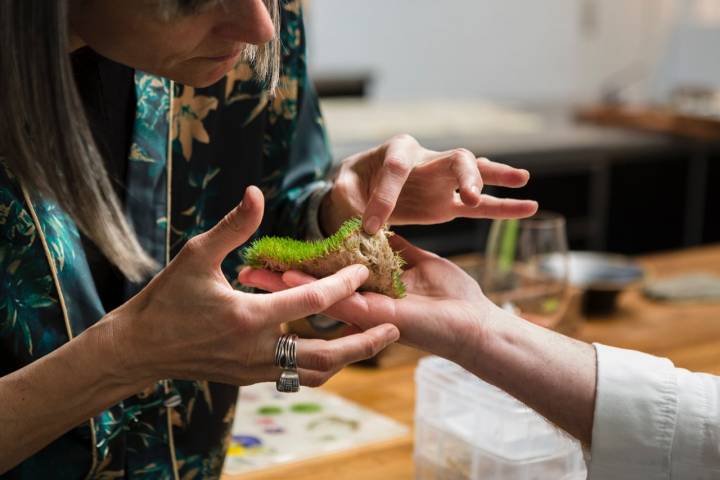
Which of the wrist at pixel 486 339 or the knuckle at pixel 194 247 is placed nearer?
the knuckle at pixel 194 247

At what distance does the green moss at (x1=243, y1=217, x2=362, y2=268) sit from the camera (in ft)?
3.83

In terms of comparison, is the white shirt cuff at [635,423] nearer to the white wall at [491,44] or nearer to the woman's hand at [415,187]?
the woman's hand at [415,187]

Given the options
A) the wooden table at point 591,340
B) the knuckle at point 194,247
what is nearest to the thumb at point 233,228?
the knuckle at point 194,247

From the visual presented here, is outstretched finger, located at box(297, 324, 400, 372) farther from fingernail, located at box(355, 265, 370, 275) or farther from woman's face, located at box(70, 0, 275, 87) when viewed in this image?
woman's face, located at box(70, 0, 275, 87)

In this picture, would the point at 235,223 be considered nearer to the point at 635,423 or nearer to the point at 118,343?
the point at 118,343

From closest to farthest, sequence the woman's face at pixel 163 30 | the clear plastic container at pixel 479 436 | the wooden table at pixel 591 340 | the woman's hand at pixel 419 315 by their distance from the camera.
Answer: the woman's face at pixel 163 30, the woman's hand at pixel 419 315, the clear plastic container at pixel 479 436, the wooden table at pixel 591 340

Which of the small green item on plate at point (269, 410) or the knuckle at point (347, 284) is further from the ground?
the knuckle at point (347, 284)

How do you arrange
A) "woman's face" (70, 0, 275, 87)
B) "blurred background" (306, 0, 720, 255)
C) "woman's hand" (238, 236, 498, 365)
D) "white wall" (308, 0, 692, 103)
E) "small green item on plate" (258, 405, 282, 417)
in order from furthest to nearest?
"white wall" (308, 0, 692, 103) → "blurred background" (306, 0, 720, 255) → "small green item on plate" (258, 405, 282, 417) → "woman's hand" (238, 236, 498, 365) → "woman's face" (70, 0, 275, 87)

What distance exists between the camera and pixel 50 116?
0.94 meters

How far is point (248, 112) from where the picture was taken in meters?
1.49

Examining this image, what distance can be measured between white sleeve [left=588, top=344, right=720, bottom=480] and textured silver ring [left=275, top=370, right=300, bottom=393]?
36 centimetres

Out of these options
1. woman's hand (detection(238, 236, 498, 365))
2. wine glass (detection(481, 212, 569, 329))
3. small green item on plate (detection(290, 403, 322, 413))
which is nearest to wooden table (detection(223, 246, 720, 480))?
small green item on plate (detection(290, 403, 322, 413))

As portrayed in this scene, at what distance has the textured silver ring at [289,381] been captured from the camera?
1.01 m

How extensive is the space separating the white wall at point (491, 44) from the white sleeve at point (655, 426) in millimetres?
3991
